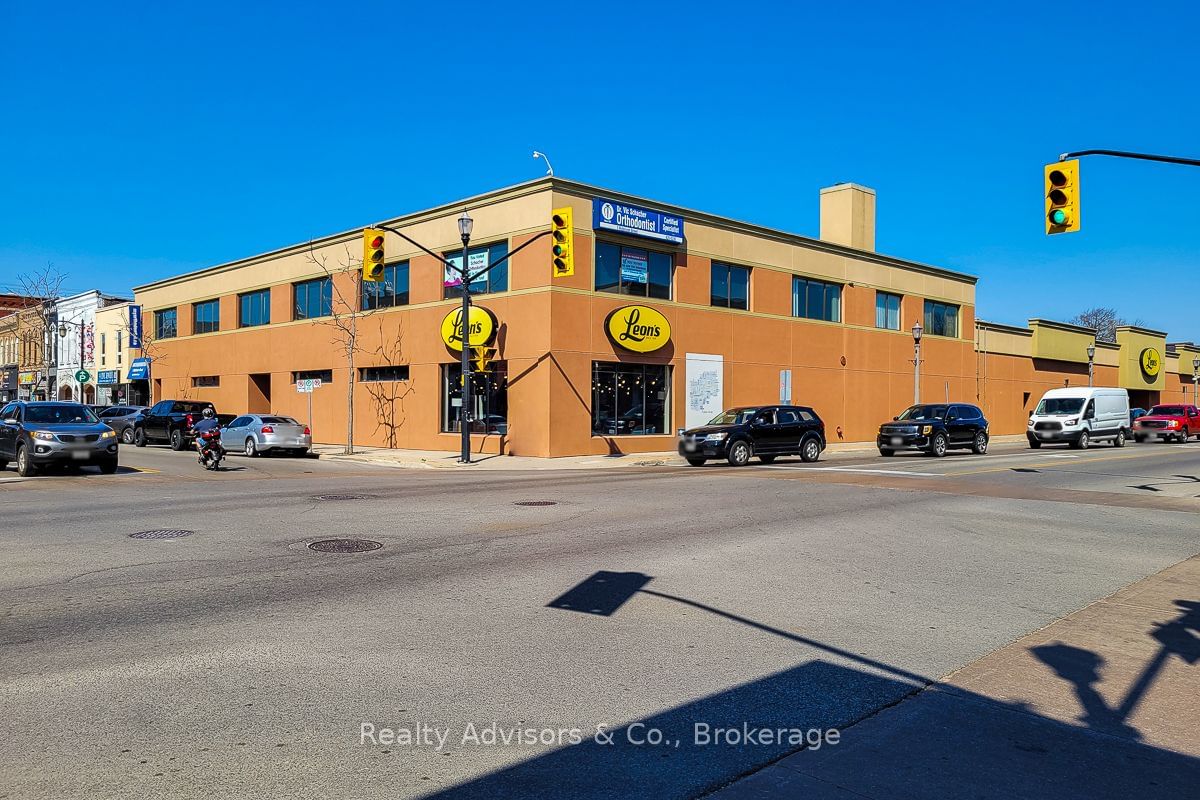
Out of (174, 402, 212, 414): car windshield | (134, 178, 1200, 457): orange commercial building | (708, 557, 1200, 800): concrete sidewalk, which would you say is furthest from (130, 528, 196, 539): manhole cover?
(174, 402, 212, 414): car windshield

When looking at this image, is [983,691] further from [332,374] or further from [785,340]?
[332,374]

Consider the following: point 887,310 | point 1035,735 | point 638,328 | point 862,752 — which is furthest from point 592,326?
point 862,752

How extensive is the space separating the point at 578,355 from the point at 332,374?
44.8 ft

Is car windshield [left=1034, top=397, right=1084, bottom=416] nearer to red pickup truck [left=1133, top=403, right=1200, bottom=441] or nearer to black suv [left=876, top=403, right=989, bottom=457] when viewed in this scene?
black suv [left=876, top=403, right=989, bottom=457]

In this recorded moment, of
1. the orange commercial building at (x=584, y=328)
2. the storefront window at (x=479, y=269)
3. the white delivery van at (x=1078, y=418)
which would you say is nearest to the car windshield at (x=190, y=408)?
the orange commercial building at (x=584, y=328)

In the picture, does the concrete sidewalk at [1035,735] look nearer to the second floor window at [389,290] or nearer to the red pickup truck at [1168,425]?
the second floor window at [389,290]

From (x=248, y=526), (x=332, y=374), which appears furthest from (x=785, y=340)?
(x=248, y=526)

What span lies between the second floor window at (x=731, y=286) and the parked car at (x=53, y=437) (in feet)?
68.1

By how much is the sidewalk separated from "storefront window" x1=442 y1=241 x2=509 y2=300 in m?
5.78

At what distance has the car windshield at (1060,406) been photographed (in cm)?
3509

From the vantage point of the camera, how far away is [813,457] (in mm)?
26391

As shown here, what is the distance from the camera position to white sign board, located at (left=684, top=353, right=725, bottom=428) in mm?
31906

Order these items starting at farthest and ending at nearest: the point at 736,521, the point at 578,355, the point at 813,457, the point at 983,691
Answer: the point at 578,355
the point at 813,457
the point at 736,521
the point at 983,691

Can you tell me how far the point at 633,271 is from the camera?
30.2 meters
